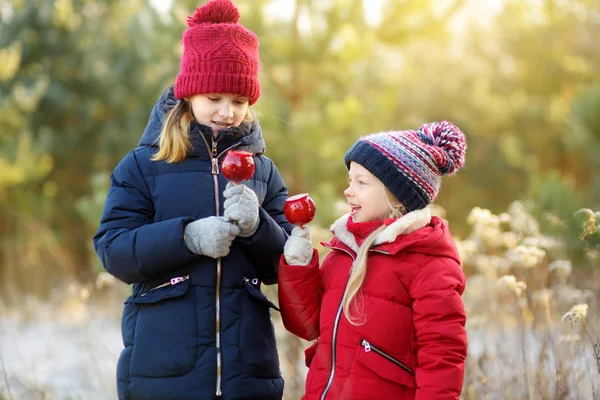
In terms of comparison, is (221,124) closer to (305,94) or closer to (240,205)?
(240,205)

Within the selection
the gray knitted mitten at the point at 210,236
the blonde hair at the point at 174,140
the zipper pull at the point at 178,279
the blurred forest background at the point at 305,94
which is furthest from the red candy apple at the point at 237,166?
the blurred forest background at the point at 305,94

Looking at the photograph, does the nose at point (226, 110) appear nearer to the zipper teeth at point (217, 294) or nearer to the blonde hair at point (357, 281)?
the zipper teeth at point (217, 294)

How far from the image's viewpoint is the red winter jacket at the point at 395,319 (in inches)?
96.5

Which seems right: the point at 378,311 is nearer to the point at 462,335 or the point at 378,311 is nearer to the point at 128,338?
the point at 462,335

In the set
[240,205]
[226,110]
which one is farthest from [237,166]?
[226,110]

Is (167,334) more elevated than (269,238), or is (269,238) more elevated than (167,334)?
(269,238)

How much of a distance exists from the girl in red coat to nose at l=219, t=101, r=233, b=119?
45cm

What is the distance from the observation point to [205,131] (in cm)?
281

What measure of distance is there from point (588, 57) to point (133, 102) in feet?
20.0

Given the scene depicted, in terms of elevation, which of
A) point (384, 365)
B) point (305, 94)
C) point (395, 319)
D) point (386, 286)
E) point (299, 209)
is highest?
point (305, 94)

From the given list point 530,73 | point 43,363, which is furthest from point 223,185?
point 530,73

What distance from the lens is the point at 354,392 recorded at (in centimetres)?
249

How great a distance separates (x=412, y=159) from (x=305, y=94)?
5987 mm

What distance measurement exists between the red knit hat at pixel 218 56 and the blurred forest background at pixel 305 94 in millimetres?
4238
